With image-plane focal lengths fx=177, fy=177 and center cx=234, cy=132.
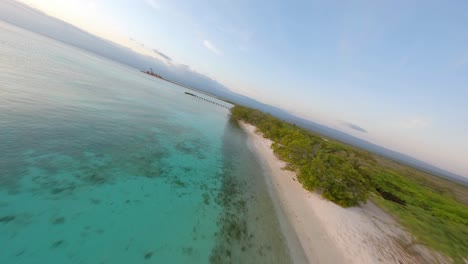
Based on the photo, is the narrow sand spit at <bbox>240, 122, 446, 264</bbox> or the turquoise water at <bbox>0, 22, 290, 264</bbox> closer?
the turquoise water at <bbox>0, 22, 290, 264</bbox>

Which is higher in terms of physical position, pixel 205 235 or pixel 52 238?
pixel 52 238

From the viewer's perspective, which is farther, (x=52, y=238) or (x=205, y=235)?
(x=205, y=235)

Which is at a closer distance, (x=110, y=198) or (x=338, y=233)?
(x=110, y=198)

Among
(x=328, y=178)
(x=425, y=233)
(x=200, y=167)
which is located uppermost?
(x=328, y=178)

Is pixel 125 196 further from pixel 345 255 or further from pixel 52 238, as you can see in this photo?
pixel 345 255

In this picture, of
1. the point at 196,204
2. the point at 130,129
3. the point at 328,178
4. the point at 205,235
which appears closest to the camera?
the point at 205,235

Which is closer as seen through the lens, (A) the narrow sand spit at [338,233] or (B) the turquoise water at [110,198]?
(B) the turquoise water at [110,198]

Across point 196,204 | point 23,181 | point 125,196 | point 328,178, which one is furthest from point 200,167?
point 328,178

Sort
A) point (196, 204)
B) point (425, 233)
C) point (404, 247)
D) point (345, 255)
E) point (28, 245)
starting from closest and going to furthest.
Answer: point (28, 245) < point (345, 255) < point (196, 204) < point (404, 247) < point (425, 233)
